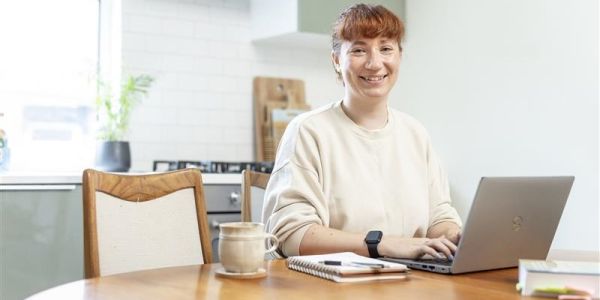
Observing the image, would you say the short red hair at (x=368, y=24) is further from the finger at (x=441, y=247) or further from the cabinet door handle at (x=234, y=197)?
the cabinet door handle at (x=234, y=197)

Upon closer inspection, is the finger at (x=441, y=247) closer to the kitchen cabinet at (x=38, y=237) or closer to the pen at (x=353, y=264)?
the pen at (x=353, y=264)

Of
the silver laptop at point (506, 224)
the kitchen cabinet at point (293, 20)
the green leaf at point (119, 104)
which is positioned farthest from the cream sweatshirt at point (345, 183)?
the kitchen cabinet at point (293, 20)

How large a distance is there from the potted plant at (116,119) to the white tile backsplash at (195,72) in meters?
0.07

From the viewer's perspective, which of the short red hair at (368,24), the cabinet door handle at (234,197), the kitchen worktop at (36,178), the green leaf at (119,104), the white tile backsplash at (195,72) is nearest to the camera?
the short red hair at (368,24)

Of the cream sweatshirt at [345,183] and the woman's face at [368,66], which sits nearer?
the cream sweatshirt at [345,183]

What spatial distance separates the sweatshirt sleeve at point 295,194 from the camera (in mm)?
1912

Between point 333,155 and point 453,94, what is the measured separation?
219cm

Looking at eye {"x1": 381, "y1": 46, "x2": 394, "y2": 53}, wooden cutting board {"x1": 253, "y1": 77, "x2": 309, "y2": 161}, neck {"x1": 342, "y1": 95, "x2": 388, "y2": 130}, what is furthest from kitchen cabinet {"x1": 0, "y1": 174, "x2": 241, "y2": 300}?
eye {"x1": 381, "y1": 46, "x2": 394, "y2": 53}

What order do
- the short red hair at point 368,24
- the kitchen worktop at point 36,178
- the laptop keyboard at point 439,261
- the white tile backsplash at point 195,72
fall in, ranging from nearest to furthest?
the laptop keyboard at point 439,261 → the short red hair at point 368,24 → the kitchen worktop at point 36,178 → the white tile backsplash at point 195,72

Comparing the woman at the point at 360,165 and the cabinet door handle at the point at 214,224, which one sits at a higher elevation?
the woman at the point at 360,165

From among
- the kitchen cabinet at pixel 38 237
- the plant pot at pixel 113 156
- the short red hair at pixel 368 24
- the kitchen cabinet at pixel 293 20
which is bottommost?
the kitchen cabinet at pixel 38 237

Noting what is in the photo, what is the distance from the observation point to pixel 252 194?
264cm

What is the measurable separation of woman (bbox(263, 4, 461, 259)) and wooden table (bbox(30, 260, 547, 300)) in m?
0.44

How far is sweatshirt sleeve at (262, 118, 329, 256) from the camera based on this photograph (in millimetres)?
1912
